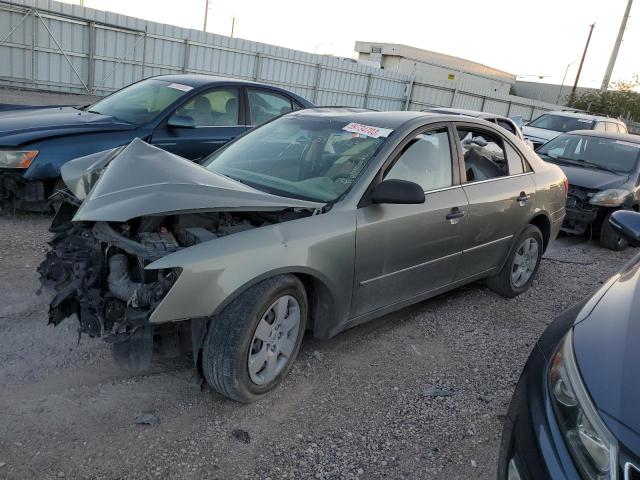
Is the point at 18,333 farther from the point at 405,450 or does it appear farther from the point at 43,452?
the point at 405,450

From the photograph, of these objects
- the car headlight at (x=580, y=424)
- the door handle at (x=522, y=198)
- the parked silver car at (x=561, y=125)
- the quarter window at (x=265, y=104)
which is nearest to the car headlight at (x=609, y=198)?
the door handle at (x=522, y=198)

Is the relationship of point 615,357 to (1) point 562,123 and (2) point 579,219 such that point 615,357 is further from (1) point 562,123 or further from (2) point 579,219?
(1) point 562,123

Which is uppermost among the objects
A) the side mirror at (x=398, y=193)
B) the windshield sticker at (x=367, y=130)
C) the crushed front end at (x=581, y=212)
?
the windshield sticker at (x=367, y=130)

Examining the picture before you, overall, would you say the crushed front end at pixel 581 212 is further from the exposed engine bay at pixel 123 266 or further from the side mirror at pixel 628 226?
the exposed engine bay at pixel 123 266

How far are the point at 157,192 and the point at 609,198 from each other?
675cm

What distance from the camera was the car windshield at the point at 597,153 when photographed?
8430mm

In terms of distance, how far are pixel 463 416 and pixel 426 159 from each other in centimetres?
177

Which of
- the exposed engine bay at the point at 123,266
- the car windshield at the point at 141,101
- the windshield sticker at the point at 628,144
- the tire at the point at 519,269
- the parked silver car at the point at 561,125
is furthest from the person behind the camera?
the parked silver car at the point at 561,125

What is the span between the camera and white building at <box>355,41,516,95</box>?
3362 centimetres

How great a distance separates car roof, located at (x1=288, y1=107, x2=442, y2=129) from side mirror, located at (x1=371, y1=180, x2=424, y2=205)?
665 millimetres

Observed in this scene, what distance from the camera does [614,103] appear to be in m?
36.4

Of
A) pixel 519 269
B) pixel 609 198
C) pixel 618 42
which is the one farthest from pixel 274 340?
pixel 618 42

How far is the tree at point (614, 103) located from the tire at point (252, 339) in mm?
37954

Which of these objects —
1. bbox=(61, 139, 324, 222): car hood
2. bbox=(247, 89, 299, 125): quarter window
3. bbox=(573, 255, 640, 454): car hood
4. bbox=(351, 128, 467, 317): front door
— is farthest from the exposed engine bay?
bbox=(247, 89, 299, 125): quarter window
